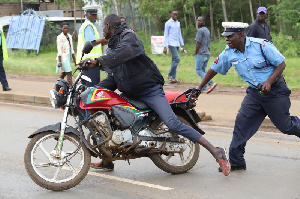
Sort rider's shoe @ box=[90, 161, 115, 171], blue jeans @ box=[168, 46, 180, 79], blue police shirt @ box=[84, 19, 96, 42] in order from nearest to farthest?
rider's shoe @ box=[90, 161, 115, 171]
blue police shirt @ box=[84, 19, 96, 42]
blue jeans @ box=[168, 46, 180, 79]

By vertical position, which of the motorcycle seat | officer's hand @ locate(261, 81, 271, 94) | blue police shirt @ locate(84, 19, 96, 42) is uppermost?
blue police shirt @ locate(84, 19, 96, 42)

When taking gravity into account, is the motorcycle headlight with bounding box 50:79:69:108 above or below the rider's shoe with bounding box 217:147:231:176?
above

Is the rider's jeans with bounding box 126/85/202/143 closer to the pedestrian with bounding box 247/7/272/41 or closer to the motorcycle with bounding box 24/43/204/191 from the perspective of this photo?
the motorcycle with bounding box 24/43/204/191

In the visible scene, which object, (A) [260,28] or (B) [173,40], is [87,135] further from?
(B) [173,40]

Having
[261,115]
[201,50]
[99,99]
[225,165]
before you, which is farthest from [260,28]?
[99,99]

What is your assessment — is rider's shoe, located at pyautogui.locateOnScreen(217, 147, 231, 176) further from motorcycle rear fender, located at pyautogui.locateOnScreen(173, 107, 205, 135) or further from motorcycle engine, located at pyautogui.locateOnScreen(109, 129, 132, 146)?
motorcycle engine, located at pyautogui.locateOnScreen(109, 129, 132, 146)

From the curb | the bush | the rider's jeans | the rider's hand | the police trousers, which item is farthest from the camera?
the bush

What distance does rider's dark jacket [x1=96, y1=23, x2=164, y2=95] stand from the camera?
5828mm

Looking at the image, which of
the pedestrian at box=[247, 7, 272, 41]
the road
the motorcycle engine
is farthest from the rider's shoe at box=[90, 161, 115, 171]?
the pedestrian at box=[247, 7, 272, 41]

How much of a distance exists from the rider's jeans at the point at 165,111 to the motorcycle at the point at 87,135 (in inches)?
4.3

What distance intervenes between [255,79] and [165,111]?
995mm

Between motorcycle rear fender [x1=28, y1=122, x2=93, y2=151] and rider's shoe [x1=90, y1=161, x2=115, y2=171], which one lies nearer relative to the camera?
motorcycle rear fender [x1=28, y1=122, x2=93, y2=151]

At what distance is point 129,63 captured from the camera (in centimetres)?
607

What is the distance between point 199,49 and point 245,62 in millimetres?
7778
